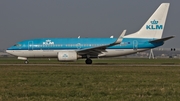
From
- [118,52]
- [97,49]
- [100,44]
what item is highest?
[100,44]

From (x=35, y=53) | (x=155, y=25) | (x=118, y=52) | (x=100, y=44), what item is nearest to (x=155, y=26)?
(x=155, y=25)

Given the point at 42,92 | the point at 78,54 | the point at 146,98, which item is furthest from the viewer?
the point at 78,54

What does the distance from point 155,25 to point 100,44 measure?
6.94 metres

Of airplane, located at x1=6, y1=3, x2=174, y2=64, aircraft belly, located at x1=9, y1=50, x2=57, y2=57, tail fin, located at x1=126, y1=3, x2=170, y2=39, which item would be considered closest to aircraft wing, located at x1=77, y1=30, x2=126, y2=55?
airplane, located at x1=6, y1=3, x2=174, y2=64

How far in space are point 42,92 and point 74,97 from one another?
63.4 inches

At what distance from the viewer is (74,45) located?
125 ft

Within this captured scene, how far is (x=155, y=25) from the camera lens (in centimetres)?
3934

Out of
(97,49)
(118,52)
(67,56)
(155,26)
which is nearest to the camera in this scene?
(67,56)

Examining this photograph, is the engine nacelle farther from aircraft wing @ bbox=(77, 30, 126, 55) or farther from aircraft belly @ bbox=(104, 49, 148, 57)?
aircraft belly @ bbox=(104, 49, 148, 57)

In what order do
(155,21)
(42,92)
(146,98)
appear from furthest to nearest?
(155,21), (42,92), (146,98)

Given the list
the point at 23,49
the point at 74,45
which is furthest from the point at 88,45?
the point at 23,49

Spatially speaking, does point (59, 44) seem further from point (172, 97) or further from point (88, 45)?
point (172, 97)

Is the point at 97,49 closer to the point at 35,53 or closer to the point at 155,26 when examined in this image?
the point at 35,53

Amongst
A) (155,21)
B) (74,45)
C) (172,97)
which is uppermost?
(155,21)
